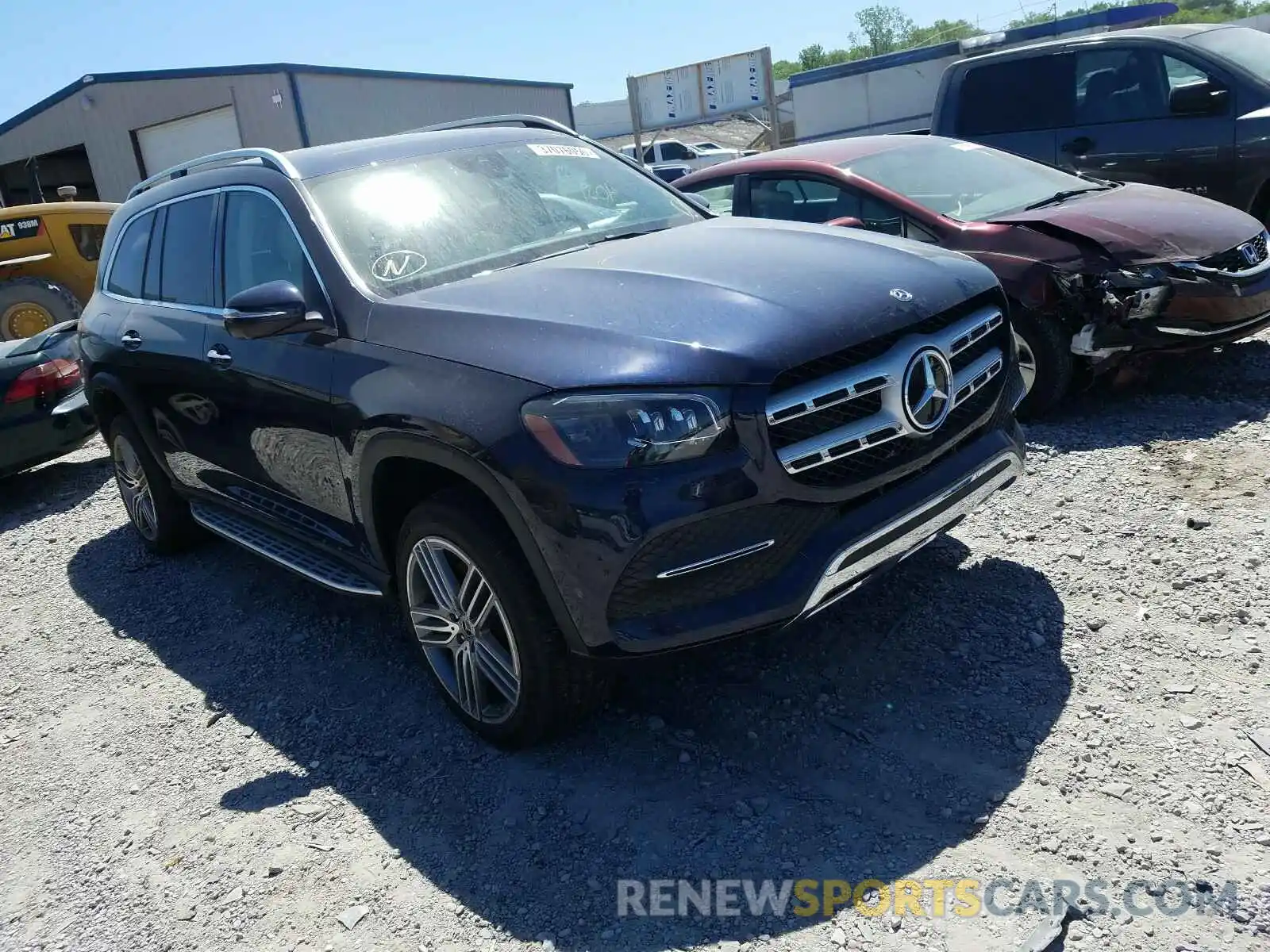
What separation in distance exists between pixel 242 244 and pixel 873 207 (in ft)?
11.0

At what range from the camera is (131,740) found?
3.92 meters

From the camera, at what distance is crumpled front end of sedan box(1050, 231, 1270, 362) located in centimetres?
498

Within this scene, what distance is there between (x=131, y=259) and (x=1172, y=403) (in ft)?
17.3

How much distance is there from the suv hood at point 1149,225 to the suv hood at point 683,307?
1.94 meters

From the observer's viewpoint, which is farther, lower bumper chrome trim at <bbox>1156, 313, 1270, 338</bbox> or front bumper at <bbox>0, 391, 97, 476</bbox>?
front bumper at <bbox>0, 391, 97, 476</bbox>

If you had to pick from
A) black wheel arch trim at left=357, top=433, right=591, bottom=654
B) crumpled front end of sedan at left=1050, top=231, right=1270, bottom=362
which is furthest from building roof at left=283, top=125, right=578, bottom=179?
crumpled front end of sedan at left=1050, top=231, right=1270, bottom=362

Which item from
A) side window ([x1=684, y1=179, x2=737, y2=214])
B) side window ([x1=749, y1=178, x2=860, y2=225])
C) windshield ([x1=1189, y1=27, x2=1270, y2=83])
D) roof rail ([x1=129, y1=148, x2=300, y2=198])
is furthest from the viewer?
windshield ([x1=1189, y1=27, x2=1270, y2=83])

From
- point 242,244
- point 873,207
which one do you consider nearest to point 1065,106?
point 873,207

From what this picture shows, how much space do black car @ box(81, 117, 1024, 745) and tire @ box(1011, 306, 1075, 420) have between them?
1753 millimetres

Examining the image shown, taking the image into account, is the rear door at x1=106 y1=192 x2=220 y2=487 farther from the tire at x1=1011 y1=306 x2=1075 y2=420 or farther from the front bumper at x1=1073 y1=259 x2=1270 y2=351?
the front bumper at x1=1073 y1=259 x2=1270 y2=351

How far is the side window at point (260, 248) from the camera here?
371 cm

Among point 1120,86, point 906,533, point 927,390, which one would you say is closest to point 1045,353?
point 927,390

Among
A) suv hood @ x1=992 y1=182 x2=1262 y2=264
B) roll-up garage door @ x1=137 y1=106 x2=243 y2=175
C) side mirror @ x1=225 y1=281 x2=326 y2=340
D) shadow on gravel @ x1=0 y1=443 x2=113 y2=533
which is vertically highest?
roll-up garage door @ x1=137 y1=106 x2=243 y2=175

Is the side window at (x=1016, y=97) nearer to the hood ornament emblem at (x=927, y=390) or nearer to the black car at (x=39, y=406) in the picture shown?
the hood ornament emblem at (x=927, y=390)
